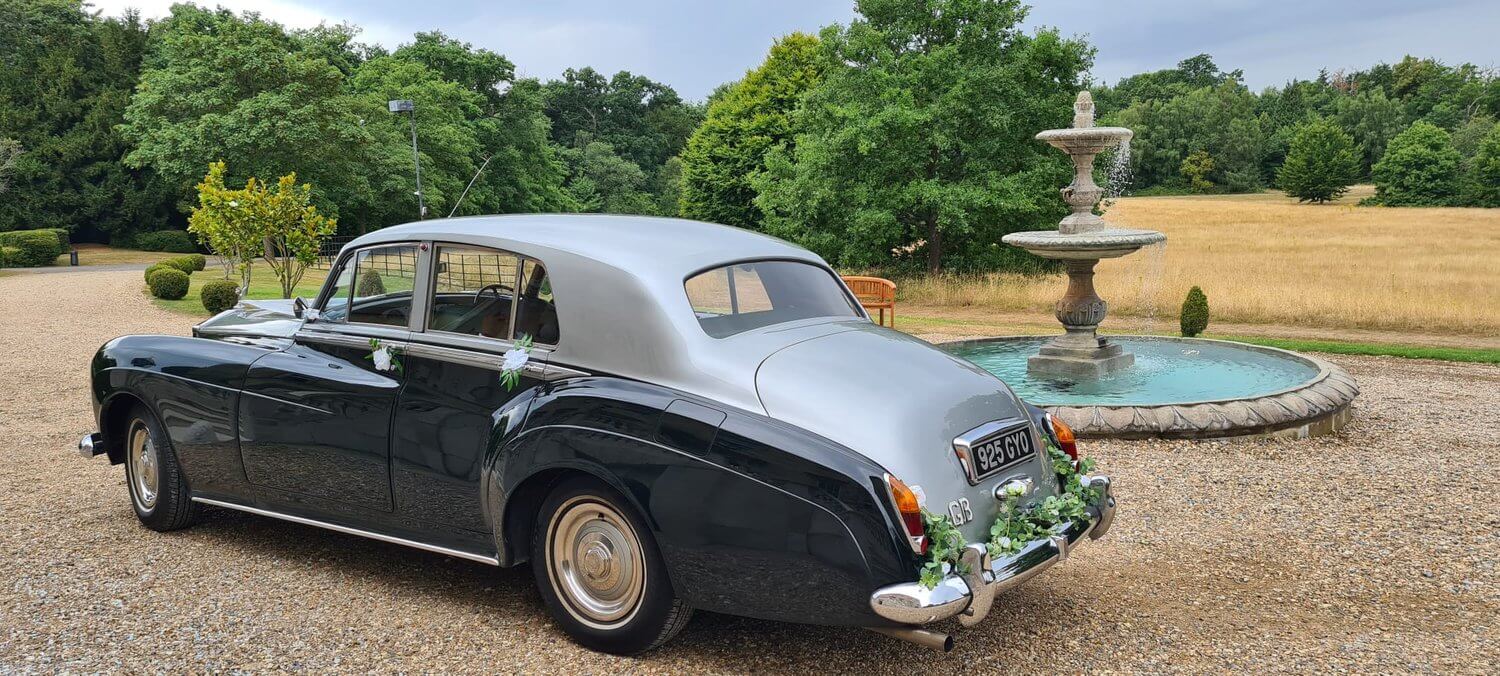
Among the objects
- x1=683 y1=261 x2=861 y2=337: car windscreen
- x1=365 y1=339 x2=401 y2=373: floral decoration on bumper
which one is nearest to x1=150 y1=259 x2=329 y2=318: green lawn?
x1=365 y1=339 x2=401 y2=373: floral decoration on bumper

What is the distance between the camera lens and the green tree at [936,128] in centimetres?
2538

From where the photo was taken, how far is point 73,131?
1997 inches

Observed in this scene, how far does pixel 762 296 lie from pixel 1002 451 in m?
1.24

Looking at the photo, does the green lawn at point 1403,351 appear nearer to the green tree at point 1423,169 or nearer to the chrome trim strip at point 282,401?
the chrome trim strip at point 282,401

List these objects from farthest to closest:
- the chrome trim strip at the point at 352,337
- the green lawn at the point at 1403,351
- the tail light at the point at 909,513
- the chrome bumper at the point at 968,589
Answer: the green lawn at the point at 1403,351 < the chrome trim strip at the point at 352,337 < the tail light at the point at 909,513 < the chrome bumper at the point at 968,589

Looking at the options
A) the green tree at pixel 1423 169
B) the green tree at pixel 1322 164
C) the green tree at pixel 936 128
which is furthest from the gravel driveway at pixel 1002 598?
the green tree at pixel 1322 164

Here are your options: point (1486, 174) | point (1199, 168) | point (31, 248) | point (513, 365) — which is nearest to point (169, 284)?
point (513, 365)

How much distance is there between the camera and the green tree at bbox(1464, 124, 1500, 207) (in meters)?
61.7

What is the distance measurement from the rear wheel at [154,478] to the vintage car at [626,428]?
6.3 inches

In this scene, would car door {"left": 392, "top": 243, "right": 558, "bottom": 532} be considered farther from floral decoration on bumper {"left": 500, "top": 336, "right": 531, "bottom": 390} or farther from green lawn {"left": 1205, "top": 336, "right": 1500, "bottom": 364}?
green lawn {"left": 1205, "top": 336, "right": 1500, "bottom": 364}

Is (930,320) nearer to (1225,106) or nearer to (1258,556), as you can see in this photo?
(1258,556)

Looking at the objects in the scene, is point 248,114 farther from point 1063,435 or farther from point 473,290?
point 1063,435

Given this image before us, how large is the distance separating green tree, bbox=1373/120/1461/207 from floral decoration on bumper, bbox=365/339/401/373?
3051 inches

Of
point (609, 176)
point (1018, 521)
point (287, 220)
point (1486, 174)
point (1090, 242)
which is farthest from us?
point (609, 176)
